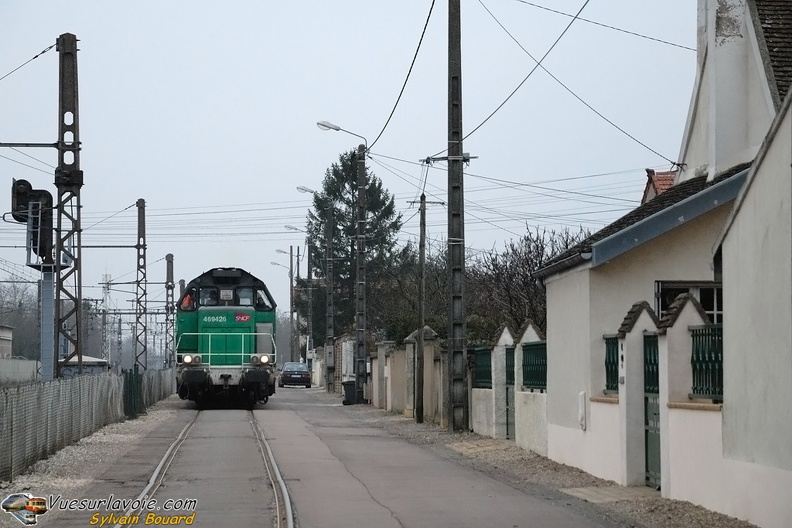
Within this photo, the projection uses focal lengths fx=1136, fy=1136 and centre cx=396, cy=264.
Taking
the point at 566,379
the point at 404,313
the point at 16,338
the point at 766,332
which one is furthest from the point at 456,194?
the point at 16,338

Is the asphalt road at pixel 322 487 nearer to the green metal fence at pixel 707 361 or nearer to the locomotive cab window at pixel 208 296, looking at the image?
the green metal fence at pixel 707 361

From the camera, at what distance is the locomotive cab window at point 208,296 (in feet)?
121

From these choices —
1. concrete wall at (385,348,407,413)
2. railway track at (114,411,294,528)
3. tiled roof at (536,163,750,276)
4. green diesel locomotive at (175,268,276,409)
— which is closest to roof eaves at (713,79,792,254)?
tiled roof at (536,163,750,276)

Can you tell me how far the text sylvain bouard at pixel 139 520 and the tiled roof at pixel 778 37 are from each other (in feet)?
34.1

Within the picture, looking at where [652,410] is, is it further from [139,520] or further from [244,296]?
[244,296]

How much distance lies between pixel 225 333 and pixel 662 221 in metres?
22.0

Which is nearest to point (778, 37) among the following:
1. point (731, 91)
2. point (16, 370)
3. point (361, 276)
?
point (731, 91)

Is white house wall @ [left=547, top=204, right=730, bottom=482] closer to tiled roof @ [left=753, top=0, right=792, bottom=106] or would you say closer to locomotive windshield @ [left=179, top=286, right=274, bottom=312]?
tiled roof @ [left=753, top=0, right=792, bottom=106]

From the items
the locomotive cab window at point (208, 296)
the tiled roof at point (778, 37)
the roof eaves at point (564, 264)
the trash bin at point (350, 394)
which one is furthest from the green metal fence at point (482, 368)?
the trash bin at point (350, 394)

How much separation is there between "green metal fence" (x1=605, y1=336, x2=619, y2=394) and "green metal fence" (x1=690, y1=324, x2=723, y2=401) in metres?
2.80

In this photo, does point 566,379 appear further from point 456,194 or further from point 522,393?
point 456,194

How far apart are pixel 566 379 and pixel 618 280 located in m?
2.23

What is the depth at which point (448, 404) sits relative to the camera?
27.2m

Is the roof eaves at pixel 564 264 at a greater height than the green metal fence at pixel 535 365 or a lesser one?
greater
